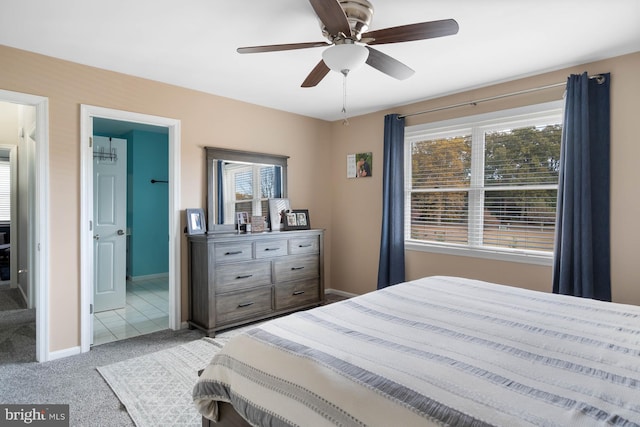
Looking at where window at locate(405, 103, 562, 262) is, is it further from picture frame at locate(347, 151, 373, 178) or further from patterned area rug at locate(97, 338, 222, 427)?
patterned area rug at locate(97, 338, 222, 427)

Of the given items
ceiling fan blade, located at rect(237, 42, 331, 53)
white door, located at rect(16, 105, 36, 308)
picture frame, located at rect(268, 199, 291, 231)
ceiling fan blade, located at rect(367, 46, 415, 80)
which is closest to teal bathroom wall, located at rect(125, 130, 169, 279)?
white door, located at rect(16, 105, 36, 308)

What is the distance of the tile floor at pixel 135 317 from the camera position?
3500 millimetres

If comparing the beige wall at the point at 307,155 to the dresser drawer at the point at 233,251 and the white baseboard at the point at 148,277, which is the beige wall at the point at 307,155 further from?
the white baseboard at the point at 148,277

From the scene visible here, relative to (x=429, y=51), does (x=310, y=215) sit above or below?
below

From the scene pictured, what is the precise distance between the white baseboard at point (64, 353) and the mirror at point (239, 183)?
5.01 feet

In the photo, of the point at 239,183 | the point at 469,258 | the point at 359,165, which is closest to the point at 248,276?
the point at 239,183

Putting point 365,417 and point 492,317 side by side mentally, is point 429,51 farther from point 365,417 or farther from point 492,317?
point 365,417

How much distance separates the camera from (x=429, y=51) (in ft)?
9.09

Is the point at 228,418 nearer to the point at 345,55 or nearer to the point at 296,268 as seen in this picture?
the point at 345,55

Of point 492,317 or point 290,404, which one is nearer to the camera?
point 290,404

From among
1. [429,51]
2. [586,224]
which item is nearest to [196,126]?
[429,51]

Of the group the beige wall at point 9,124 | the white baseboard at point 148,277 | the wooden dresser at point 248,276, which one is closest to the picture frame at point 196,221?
the wooden dresser at point 248,276

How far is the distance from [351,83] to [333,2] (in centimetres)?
192

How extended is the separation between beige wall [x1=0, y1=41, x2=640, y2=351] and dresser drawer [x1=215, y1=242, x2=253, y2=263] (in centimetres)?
48
